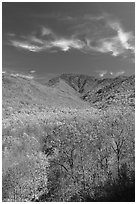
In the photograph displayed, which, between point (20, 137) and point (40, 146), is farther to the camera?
point (20, 137)

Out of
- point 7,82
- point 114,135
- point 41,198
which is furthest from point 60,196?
point 7,82

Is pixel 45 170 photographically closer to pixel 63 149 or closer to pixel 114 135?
pixel 63 149

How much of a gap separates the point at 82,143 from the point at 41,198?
Result: 17.1 feet

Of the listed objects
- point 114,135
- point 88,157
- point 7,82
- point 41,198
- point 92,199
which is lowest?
point 41,198

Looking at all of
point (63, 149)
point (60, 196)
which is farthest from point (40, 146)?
point (60, 196)

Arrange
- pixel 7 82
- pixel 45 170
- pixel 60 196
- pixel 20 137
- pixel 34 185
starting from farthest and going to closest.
A: pixel 7 82
pixel 20 137
pixel 45 170
pixel 34 185
pixel 60 196

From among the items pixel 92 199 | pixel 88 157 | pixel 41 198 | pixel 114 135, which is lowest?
pixel 41 198

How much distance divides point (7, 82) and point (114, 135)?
103916 mm

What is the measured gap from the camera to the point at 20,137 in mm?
29703

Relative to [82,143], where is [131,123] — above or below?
above

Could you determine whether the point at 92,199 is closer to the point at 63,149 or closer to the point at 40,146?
the point at 63,149

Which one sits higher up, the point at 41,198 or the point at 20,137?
the point at 20,137

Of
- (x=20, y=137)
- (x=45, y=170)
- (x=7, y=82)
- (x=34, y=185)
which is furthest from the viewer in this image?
(x=7, y=82)

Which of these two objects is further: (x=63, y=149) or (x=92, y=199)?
(x=63, y=149)
